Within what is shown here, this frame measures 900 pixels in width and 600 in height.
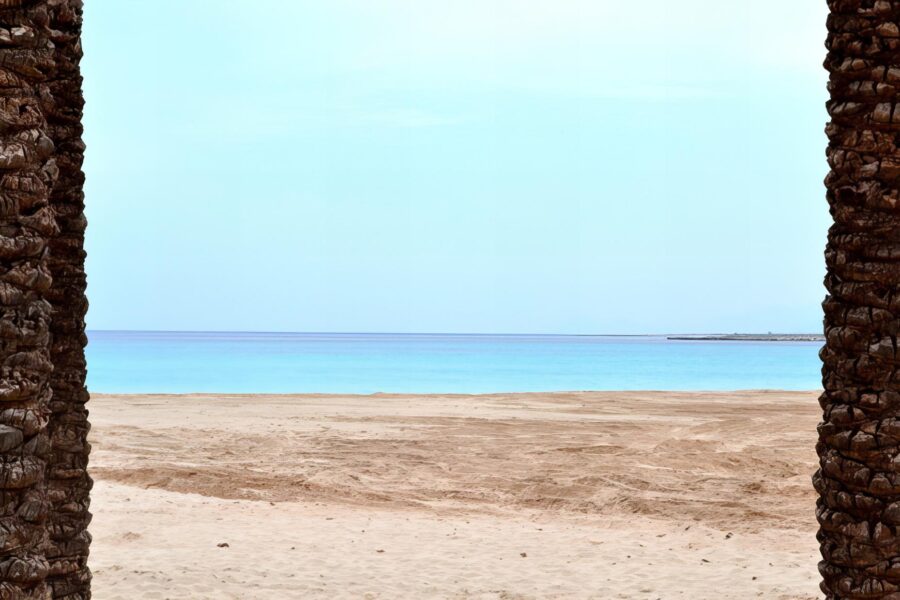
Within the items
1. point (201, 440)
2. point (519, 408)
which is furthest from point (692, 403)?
point (201, 440)

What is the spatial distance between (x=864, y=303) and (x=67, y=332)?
191 inches

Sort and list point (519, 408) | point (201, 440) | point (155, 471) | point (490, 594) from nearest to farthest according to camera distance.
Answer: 1. point (490, 594)
2. point (155, 471)
3. point (201, 440)
4. point (519, 408)

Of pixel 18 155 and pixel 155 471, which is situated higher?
pixel 18 155

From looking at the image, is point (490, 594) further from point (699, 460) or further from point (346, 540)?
point (699, 460)

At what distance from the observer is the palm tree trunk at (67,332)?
19.9 feet

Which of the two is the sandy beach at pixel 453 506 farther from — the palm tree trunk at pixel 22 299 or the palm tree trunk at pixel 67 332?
the palm tree trunk at pixel 22 299

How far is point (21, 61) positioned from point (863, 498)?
14.7 feet

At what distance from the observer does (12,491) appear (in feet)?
13.9

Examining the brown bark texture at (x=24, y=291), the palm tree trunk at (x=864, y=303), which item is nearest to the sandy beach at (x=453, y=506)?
the brown bark texture at (x=24, y=291)

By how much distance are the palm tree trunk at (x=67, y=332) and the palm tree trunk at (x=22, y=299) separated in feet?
5.75

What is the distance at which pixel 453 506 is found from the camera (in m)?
13.7

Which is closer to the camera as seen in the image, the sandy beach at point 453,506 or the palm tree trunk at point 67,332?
the palm tree trunk at point 67,332

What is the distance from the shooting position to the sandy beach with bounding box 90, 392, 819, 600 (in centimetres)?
954

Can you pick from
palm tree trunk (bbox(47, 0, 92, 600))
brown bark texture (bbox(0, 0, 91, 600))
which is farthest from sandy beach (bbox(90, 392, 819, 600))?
brown bark texture (bbox(0, 0, 91, 600))
